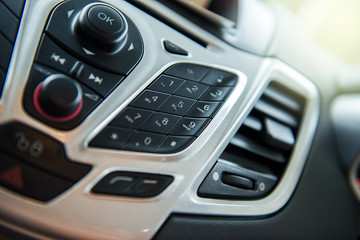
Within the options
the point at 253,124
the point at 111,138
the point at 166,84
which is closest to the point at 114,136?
the point at 111,138

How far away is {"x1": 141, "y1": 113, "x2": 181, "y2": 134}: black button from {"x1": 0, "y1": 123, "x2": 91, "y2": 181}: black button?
93 millimetres

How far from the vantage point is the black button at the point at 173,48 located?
0.47 metres

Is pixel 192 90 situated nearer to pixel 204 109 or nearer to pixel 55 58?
pixel 204 109

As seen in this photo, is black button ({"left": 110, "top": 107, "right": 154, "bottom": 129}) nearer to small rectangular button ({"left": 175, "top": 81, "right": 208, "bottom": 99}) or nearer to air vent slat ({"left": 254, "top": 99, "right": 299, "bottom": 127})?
small rectangular button ({"left": 175, "top": 81, "right": 208, "bottom": 99})

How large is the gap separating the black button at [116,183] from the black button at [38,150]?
23 mm

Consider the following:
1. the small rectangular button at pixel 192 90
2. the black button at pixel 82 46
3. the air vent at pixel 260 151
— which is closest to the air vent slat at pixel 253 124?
the air vent at pixel 260 151

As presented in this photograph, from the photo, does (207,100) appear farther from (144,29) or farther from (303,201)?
(303,201)

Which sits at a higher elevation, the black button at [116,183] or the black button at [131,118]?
the black button at [131,118]

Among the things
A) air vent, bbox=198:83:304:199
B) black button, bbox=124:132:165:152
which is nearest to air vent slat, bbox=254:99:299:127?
air vent, bbox=198:83:304:199

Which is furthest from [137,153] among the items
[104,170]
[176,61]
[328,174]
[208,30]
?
[328,174]

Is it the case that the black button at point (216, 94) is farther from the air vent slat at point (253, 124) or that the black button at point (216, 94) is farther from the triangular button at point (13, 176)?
the triangular button at point (13, 176)

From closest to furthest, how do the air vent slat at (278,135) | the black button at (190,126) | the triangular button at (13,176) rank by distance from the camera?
the triangular button at (13,176)
the black button at (190,126)
the air vent slat at (278,135)

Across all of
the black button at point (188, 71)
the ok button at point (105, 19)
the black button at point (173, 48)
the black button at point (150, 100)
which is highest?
the ok button at point (105, 19)

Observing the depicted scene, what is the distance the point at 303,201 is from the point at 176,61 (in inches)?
13.2
